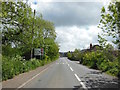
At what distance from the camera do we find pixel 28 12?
2700 centimetres

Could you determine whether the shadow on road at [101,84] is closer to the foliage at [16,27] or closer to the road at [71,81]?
the road at [71,81]

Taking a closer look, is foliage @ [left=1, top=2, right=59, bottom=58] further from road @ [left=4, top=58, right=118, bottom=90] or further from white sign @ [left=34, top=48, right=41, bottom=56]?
white sign @ [left=34, top=48, right=41, bottom=56]

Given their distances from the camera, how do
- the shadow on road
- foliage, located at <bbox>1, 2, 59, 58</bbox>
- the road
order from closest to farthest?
1. the shadow on road
2. the road
3. foliage, located at <bbox>1, 2, 59, 58</bbox>

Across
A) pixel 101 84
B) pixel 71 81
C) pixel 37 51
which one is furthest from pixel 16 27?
pixel 37 51

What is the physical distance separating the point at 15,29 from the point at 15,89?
16808 millimetres

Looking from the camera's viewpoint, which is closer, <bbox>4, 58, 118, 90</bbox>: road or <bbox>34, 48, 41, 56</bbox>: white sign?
<bbox>4, 58, 118, 90</bbox>: road

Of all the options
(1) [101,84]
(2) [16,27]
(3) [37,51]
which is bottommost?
(1) [101,84]

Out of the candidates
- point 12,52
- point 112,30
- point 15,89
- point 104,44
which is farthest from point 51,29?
point 15,89

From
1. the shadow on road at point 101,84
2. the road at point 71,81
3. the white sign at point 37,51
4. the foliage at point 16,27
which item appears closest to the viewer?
the shadow on road at point 101,84

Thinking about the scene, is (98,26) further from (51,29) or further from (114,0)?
(51,29)

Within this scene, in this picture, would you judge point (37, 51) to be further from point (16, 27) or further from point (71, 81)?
point (71, 81)

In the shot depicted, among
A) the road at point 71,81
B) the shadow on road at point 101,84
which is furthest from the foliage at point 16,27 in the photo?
the shadow on road at point 101,84

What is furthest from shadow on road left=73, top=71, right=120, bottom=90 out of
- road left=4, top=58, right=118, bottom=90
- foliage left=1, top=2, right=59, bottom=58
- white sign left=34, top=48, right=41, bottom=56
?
white sign left=34, top=48, right=41, bottom=56

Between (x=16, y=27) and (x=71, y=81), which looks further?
(x=16, y=27)
